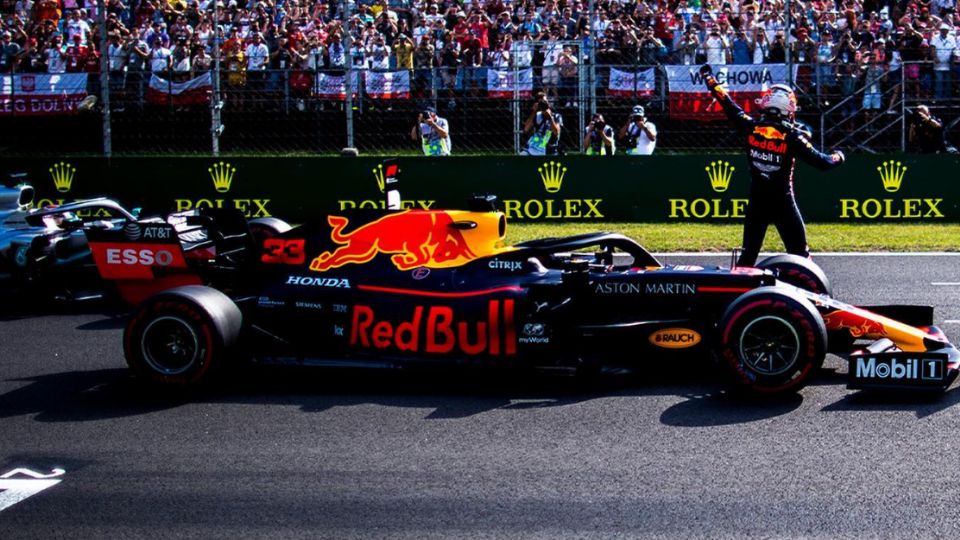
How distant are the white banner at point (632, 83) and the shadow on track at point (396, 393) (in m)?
10.9

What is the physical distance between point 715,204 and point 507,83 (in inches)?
144

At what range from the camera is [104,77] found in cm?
1792

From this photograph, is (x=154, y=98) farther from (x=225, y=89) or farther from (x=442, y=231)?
(x=442, y=231)

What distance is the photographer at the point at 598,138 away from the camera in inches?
728

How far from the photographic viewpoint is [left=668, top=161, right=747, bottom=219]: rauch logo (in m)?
17.2

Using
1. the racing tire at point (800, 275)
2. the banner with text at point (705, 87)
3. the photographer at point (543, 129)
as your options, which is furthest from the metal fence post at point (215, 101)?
the racing tire at point (800, 275)

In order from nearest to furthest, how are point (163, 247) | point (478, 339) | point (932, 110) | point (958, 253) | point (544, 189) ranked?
point (478, 339), point (163, 247), point (958, 253), point (544, 189), point (932, 110)

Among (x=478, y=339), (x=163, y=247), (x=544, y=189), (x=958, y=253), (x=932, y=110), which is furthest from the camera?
(x=932, y=110)

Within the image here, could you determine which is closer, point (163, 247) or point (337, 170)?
point (163, 247)

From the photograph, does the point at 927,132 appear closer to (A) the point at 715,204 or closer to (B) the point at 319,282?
(A) the point at 715,204

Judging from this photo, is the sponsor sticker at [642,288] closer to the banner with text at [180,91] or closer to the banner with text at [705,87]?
the banner with text at [705,87]

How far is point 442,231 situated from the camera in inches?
337

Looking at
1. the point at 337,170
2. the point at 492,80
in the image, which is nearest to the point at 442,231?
the point at 337,170

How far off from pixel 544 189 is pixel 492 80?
224 cm
